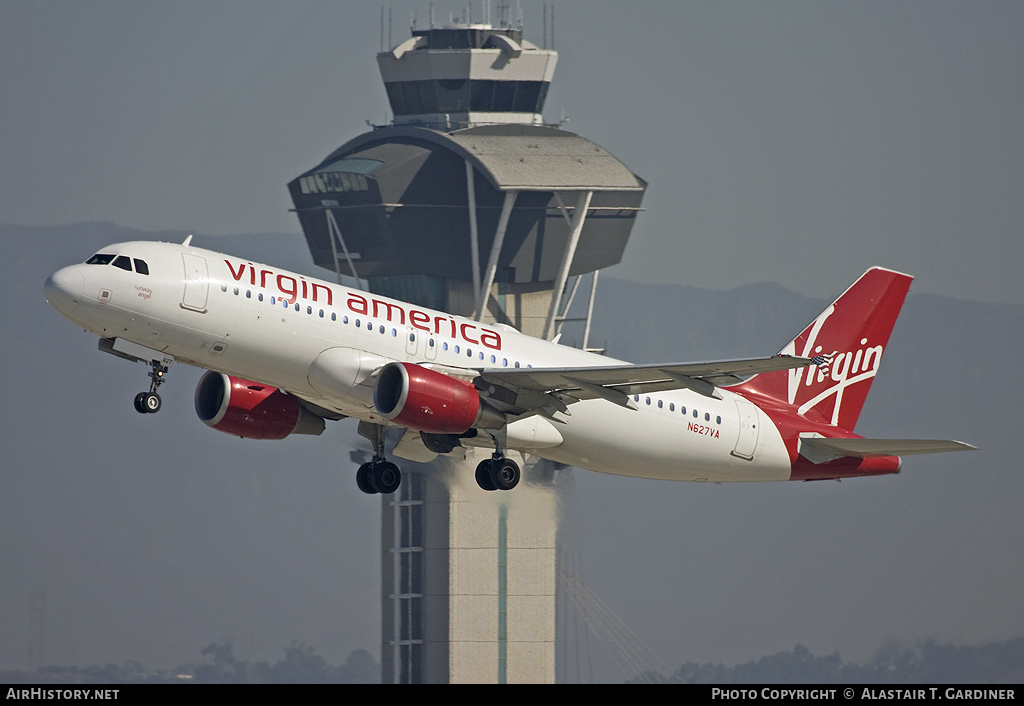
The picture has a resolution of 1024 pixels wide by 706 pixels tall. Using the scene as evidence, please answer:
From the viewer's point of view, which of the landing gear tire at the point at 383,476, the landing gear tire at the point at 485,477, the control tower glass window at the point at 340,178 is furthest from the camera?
the control tower glass window at the point at 340,178

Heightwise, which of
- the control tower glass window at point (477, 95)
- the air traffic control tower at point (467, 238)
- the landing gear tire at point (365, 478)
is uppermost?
the landing gear tire at point (365, 478)

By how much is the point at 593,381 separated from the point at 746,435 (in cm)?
782

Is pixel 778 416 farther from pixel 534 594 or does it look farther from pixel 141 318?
pixel 534 594

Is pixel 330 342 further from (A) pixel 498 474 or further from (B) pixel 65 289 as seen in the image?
(B) pixel 65 289

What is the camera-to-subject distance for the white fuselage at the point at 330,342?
47.9 meters

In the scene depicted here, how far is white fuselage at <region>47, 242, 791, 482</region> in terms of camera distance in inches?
1887

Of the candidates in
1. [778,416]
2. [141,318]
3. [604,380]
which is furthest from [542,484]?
[141,318]

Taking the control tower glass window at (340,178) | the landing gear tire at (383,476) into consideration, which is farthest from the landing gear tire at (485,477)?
the control tower glass window at (340,178)

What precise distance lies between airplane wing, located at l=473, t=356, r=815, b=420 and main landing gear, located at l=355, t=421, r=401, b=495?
15.2 feet

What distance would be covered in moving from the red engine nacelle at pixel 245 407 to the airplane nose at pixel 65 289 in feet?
24.7

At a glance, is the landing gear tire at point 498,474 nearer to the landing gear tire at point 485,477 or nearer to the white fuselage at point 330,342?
the landing gear tire at point 485,477

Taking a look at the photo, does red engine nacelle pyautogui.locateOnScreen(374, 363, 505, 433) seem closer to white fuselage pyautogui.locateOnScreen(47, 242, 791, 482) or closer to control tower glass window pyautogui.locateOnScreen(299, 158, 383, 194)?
white fuselage pyautogui.locateOnScreen(47, 242, 791, 482)

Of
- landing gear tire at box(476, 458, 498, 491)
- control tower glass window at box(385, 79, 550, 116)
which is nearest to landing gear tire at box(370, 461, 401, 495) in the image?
landing gear tire at box(476, 458, 498, 491)

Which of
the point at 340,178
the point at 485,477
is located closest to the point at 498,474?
the point at 485,477
